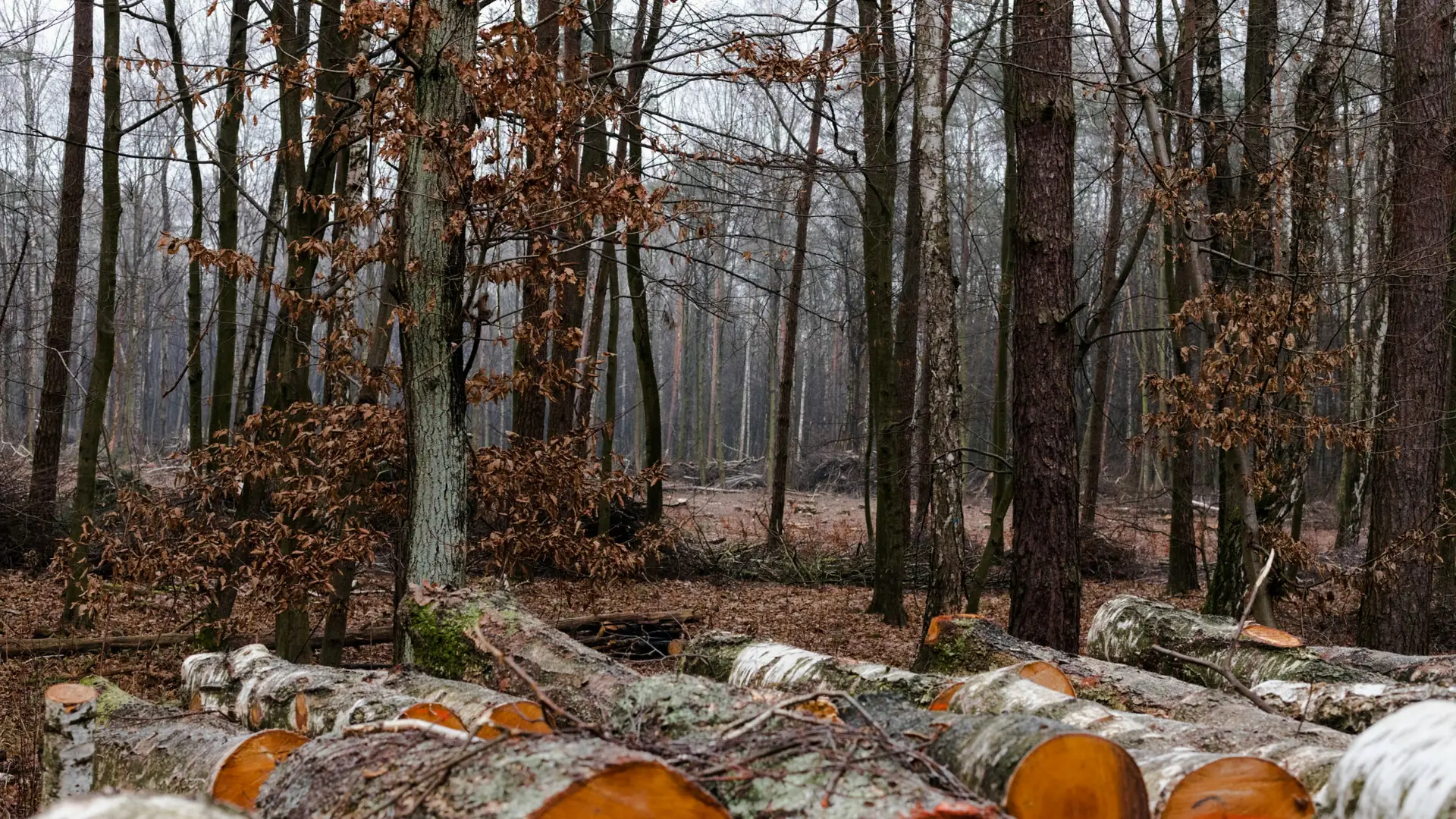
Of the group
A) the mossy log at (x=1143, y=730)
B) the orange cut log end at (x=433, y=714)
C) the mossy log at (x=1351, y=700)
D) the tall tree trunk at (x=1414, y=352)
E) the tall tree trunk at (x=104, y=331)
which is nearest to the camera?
the mossy log at (x=1143, y=730)

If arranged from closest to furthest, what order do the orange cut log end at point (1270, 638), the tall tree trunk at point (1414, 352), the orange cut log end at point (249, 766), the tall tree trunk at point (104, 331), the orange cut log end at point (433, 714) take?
1. the orange cut log end at point (249, 766)
2. the orange cut log end at point (433, 714)
3. the orange cut log end at point (1270, 638)
4. the tall tree trunk at point (1414, 352)
5. the tall tree trunk at point (104, 331)

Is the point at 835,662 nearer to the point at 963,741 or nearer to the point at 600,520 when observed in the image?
the point at 963,741

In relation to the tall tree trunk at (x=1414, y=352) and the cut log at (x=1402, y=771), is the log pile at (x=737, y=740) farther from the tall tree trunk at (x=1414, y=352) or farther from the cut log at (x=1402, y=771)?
the tall tree trunk at (x=1414, y=352)

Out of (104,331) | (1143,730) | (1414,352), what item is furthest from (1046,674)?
(104,331)

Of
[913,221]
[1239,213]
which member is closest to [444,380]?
[1239,213]

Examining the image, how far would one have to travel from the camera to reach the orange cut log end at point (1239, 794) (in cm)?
247

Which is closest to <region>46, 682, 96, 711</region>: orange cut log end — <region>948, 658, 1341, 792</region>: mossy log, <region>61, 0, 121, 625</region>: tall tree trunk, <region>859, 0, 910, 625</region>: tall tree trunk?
<region>948, 658, 1341, 792</region>: mossy log

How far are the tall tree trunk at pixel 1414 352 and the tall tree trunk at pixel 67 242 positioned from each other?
11731 mm

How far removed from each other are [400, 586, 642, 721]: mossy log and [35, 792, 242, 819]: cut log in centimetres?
216

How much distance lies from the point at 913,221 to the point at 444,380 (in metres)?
8.90

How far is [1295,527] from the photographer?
12.8 m

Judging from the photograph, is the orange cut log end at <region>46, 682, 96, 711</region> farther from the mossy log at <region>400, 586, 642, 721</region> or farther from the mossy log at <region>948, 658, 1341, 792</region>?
the mossy log at <region>948, 658, 1341, 792</region>

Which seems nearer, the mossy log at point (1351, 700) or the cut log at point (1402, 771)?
the cut log at point (1402, 771)

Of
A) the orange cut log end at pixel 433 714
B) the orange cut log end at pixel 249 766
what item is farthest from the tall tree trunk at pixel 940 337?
the orange cut log end at pixel 249 766
